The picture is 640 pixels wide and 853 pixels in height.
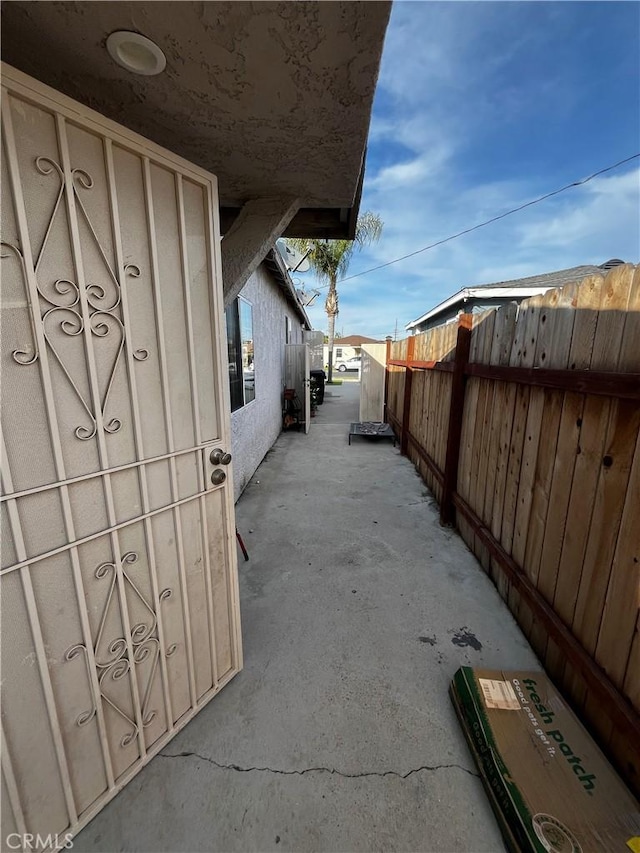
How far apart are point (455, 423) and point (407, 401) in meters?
2.51

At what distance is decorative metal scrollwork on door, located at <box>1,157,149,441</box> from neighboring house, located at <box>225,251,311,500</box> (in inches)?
87.3

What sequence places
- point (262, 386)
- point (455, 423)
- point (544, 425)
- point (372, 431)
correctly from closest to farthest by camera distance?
point (544, 425), point (455, 423), point (262, 386), point (372, 431)

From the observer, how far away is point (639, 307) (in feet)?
4.59

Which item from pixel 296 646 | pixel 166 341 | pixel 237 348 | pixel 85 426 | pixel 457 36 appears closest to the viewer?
pixel 85 426

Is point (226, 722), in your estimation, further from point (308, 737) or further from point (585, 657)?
point (585, 657)

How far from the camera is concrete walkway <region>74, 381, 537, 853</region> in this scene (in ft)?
4.00

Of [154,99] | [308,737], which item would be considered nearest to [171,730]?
[308,737]

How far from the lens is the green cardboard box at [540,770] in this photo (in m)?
1.13

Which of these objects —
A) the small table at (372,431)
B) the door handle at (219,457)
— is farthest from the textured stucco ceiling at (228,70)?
the small table at (372,431)

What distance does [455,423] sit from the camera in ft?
11.2

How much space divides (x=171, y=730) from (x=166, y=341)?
1665mm

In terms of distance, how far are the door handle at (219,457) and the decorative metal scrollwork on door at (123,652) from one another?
0.47m

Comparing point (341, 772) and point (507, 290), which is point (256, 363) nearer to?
point (341, 772)

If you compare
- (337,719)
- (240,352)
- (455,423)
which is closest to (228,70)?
(337,719)
